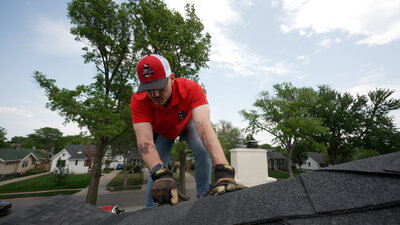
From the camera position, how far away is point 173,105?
7.28 feet

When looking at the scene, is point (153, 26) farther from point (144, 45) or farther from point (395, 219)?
point (395, 219)

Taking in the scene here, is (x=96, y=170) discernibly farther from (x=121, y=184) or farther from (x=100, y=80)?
(x=121, y=184)

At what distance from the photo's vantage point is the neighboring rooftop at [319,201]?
1.91 ft

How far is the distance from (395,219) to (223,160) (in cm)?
128

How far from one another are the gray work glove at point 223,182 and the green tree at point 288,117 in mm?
21293

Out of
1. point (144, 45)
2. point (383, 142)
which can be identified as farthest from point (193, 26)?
point (383, 142)

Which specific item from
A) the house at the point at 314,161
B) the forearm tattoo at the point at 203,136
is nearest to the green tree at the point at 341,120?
the house at the point at 314,161

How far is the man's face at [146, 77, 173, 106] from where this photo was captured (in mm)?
1937

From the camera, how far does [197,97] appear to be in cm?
218

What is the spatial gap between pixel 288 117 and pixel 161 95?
78.2 feet

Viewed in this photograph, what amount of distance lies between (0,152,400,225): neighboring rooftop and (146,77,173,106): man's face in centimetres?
129

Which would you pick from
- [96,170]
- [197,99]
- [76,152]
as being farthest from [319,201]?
[76,152]

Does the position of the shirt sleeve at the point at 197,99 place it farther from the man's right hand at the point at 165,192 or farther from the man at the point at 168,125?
the man's right hand at the point at 165,192

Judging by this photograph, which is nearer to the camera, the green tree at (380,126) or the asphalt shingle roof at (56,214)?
the asphalt shingle roof at (56,214)
